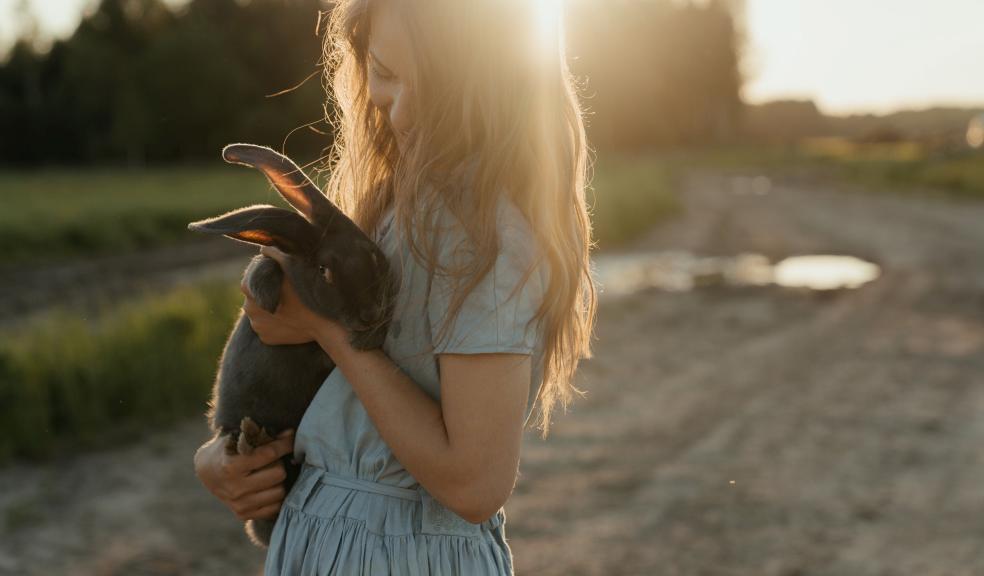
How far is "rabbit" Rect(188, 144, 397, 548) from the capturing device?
1.71 meters

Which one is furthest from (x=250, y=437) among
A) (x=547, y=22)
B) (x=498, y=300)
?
(x=547, y=22)

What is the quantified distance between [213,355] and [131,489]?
207 cm

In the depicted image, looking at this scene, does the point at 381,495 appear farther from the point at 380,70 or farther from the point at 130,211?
the point at 130,211

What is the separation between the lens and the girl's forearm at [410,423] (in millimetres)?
1574

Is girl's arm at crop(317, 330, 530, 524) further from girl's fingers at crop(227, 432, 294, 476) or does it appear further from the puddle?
the puddle

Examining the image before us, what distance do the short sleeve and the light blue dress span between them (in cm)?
1

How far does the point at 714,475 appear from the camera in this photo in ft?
19.8

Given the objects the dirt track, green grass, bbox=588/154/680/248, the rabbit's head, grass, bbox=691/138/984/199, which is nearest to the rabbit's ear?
the rabbit's head

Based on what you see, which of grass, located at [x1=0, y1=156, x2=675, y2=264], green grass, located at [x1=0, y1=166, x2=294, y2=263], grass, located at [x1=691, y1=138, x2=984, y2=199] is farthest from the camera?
grass, located at [x1=691, y1=138, x2=984, y2=199]

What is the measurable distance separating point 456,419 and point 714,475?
15.9ft

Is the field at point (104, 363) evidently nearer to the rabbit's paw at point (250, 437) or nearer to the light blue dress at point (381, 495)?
the rabbit's paw at point (250, 437)

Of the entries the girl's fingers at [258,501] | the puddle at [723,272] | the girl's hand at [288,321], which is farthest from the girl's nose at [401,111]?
the puddle at [723,272]

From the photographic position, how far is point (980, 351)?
9125 mm

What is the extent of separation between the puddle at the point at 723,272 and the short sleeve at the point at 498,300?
10761 mm
